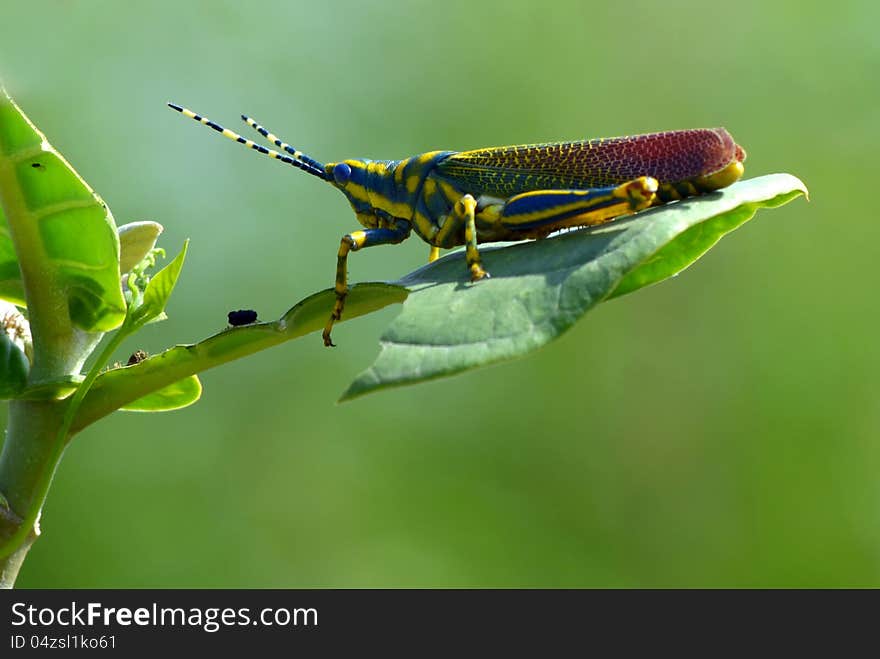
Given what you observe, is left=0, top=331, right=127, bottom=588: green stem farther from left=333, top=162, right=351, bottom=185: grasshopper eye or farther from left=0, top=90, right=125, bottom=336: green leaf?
left=333, top=162, right=351, bottom=185: grasshopper eye

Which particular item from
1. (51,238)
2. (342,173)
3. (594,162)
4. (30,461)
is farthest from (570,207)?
(30,461)

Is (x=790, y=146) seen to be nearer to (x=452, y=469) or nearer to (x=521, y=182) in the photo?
(x=452, y=469)

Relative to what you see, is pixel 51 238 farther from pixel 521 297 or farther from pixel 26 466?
pixel 521 297

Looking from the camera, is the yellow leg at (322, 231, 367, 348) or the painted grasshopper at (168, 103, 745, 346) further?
the painted grasshopper at (168, 103, 745, 346)

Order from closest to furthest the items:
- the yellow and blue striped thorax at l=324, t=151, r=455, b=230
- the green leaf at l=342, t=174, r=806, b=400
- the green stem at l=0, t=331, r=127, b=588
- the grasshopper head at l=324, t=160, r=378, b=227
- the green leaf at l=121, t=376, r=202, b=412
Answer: the green leaf at l=342, t=174, r=806, b=400 → the green stem at l=0, t=331, r=127, b=588 → the green leaf at l=121, t=376, r=202, b=412 → the yellow and blue striped thorax at l=324, t=151, r=455, b=230 → the grasshopper head at l=324, t=160, r=378, b=227

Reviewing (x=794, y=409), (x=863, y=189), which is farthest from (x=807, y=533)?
(x=863, y=189)

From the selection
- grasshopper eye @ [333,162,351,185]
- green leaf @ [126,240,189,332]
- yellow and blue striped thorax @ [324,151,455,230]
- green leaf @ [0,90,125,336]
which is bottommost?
green leaf @ [126,240,189,332]

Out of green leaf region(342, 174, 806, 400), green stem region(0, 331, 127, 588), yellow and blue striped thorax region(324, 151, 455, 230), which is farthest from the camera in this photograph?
yellow and blue striped thorax region(324, 151, 455, 230)

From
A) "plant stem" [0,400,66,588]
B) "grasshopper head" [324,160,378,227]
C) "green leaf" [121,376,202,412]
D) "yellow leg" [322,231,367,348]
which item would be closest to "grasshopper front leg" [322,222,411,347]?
"yellow leg" [322,231,367,348]
